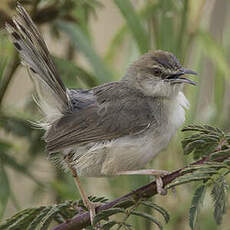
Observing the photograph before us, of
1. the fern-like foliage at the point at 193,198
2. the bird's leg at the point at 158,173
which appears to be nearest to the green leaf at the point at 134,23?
the bird's leg at the point at 158,173

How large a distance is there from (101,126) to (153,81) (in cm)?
46

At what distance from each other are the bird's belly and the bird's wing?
0.15 ft

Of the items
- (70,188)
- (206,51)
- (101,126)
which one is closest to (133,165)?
(101,126)

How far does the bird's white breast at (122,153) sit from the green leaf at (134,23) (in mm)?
499

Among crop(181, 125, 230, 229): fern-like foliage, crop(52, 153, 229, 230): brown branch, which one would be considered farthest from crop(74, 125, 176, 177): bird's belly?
crop(181, 125, 230, 229): fern-like foliage

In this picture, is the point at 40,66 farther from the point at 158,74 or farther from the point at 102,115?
the point at 158,74

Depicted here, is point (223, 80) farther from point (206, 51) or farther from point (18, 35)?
point (18, 35)

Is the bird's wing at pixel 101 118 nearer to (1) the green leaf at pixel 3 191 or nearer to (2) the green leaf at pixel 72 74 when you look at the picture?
(2) the green leaf at pixel 72 74

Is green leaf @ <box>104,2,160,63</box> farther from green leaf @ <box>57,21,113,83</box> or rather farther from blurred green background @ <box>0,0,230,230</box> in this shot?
green leaf @ <box>57,21,113,83</box>

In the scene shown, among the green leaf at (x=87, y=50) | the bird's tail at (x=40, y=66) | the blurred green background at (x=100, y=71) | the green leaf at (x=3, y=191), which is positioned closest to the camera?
the bird's tail at (x=40, y=66)

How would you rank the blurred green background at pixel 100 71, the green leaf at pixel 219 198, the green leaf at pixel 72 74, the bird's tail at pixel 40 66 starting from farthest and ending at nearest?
the green leaf at pixel 72 74, the blurred green background at pixel 100 71, the bird's tail at pixel 40 66, the green leaf at pixel 219 198

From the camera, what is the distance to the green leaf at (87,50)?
116 inches

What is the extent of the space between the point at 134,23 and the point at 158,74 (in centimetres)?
30

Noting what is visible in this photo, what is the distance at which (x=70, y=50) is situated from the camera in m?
3.53
